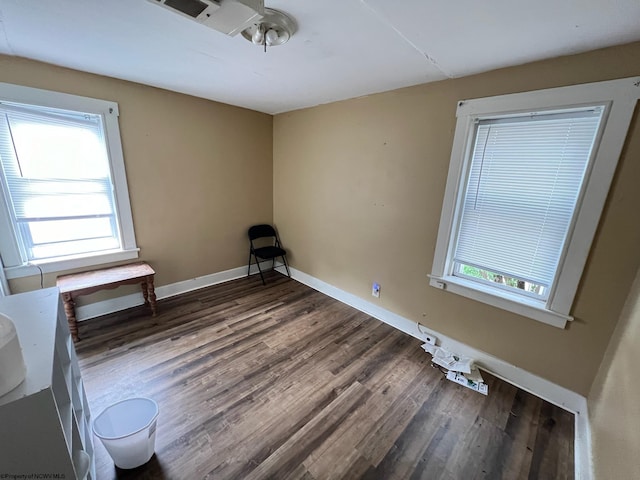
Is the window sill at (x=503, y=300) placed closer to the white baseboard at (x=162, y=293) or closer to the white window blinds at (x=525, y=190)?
the white window blinds at (x=525, y=190)

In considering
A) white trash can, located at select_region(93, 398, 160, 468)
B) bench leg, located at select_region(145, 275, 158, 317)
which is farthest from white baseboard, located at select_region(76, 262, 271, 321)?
white trash can, located at select_region(93, 398, 160, 468)

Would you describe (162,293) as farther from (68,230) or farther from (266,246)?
(266,246)

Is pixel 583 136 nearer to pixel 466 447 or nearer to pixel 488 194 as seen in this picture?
pixel 488 194

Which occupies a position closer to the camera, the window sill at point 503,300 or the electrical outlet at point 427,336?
the window sill at point 503,300

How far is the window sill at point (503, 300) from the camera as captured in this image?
172cm

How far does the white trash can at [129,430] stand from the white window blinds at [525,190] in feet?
7.78

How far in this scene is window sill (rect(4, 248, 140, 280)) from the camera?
2.17 m

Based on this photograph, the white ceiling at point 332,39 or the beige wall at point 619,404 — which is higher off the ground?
the white ceiling at point 332,39

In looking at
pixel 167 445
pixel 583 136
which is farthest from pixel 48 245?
pixel 583 136

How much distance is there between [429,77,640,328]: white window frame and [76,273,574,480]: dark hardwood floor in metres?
0.66

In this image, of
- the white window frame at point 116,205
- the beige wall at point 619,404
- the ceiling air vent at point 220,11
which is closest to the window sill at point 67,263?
the white window frame at point 116,205

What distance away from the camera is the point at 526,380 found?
1891 mm

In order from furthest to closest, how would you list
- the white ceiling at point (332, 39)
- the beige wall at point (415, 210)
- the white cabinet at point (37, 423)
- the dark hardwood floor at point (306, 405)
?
the beige wall at point (415, 210) < the dark hardwood floor at point (306, 405) < the white ceiling at point (332, 39) < the white cabinet at point (37, 423)

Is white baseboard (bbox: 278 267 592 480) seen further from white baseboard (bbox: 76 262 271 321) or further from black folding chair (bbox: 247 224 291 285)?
white baseboard (bbox: 76 262 271 321)
